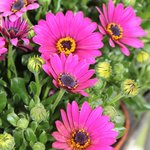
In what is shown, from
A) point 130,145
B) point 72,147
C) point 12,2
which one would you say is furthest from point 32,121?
point 130,145

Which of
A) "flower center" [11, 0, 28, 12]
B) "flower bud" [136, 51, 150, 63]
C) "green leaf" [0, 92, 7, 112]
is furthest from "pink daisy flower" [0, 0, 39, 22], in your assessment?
"flower bud" [136, 51, 150, 63]

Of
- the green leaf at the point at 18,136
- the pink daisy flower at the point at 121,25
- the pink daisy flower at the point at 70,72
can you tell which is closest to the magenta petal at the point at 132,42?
the pink daisy flower at the point at 121,25

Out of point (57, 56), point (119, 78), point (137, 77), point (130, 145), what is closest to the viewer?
point (57, 56)

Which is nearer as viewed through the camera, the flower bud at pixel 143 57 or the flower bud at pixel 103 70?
the flower bud at pixel 103 70

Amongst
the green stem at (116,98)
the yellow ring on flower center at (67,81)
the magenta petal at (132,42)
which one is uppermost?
the magenta petal at (132,42)

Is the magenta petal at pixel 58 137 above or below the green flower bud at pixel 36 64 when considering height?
below

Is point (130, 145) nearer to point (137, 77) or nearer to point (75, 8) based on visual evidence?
point (137, 77)

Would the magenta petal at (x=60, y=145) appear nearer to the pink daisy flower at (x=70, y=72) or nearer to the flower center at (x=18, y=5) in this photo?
the pink daisy flower at (x=70, y=72)
